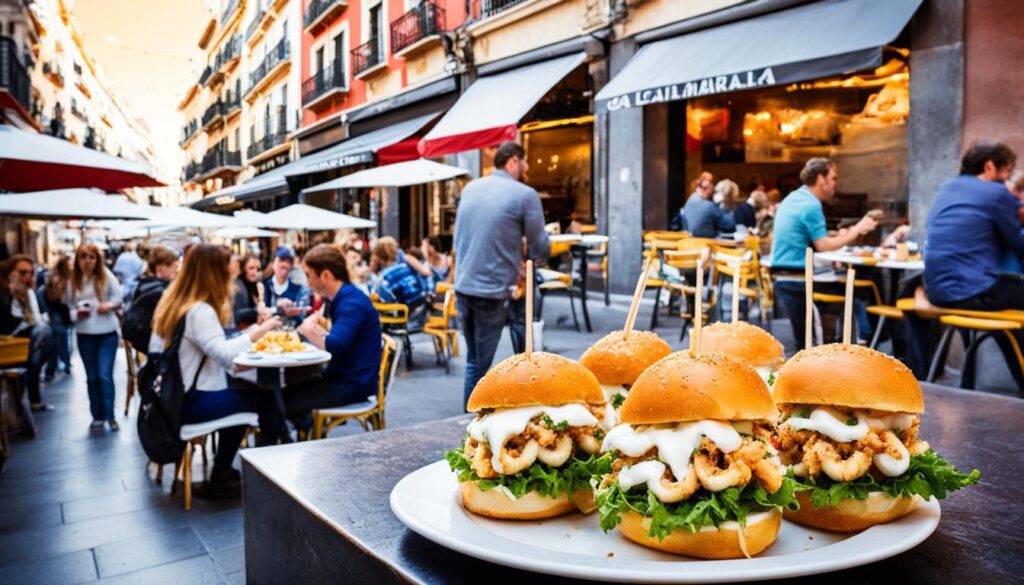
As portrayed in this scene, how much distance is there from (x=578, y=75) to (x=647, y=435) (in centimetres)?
1556

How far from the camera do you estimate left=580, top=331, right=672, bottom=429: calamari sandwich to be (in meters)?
1.86

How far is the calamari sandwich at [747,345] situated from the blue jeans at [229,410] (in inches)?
148

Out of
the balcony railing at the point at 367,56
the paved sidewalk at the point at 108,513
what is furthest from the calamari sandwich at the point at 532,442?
the balcony railing at the point at 367,56

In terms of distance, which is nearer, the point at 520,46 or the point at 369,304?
the point at 369,304

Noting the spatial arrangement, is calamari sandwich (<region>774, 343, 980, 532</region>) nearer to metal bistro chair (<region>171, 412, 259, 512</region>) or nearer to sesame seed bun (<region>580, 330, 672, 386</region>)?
sesame seed bun (<region>580, 330, 672, 386</region>)

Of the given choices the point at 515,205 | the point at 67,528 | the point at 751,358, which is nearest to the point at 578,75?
the point at 515,205

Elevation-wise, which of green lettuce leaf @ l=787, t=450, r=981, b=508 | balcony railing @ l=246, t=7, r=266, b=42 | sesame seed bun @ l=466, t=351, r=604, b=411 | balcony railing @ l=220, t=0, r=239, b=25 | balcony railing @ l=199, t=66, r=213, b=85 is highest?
balcony railing @ l=220, t=0, r=239, b=25

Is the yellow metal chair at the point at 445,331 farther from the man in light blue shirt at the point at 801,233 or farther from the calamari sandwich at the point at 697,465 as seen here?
the calamari sandwich at the point at 697,465

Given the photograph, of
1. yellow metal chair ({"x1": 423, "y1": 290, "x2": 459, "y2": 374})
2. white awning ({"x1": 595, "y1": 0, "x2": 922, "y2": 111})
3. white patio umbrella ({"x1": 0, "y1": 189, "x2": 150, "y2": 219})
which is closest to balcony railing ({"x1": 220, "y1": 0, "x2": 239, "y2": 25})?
white patio umbrella ({"x1": 0, "y1": 189, "x2": 150, "y2": 219})

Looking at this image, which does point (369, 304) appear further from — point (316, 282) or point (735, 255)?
point (735, 255)

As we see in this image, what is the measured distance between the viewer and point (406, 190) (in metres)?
21.6

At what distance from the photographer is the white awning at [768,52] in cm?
828

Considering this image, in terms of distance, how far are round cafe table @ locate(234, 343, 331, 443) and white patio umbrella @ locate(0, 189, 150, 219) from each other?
4.55 meters

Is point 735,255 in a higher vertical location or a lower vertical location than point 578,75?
lower
